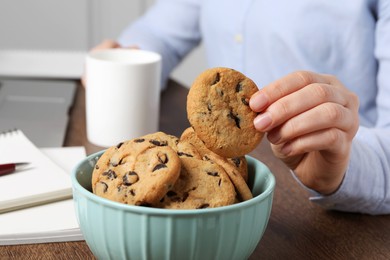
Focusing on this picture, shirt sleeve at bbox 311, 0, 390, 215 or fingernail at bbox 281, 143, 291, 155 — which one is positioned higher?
fingernail at bbox 281, 143, 291, 155

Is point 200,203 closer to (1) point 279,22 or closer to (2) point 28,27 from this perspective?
(1) point 279,22

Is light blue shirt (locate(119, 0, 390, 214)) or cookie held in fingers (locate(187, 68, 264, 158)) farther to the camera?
light blue shirt (locate(119, 0, 390, 214))

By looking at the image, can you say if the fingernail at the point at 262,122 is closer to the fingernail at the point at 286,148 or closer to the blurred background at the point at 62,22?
the fingernail at the point at 286,148

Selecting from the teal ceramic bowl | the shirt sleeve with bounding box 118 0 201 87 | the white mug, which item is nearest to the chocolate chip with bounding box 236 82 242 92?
the teal ceramic bowl

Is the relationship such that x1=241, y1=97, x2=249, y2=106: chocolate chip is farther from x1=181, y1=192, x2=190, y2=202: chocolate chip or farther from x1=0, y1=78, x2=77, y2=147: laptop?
x1=0, y1=78, x2=77, y2=147: laptop

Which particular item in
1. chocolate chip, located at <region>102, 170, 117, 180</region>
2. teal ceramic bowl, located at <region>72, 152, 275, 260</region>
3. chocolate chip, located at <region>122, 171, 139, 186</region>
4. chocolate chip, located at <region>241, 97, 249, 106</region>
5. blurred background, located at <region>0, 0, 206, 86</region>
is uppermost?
chocolate chip, located at <region>241, 97, 249, 106</region>
